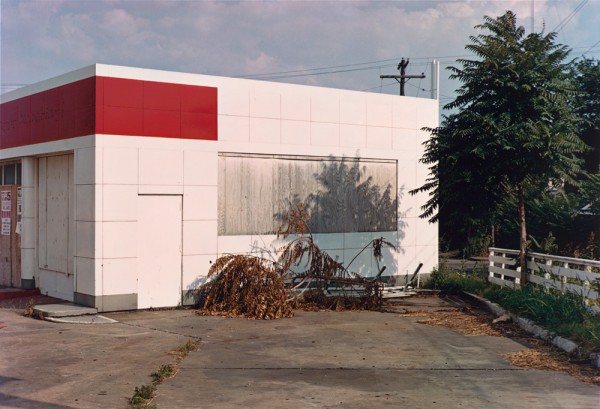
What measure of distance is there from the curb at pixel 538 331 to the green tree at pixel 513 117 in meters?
1.51

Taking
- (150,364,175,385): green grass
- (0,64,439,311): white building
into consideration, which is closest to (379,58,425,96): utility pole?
(0,64,439,311): white building

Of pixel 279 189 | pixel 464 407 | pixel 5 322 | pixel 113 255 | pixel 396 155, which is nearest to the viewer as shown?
pixel 464 407

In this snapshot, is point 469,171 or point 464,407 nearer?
point 464,407

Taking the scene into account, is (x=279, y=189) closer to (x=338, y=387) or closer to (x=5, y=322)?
(x=5, y=322)

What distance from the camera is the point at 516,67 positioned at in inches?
594

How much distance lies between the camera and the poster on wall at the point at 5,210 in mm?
17844

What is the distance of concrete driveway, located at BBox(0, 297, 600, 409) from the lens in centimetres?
788

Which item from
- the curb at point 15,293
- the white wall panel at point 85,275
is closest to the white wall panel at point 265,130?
the white wall panel at point 85,275

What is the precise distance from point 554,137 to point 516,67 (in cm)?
177

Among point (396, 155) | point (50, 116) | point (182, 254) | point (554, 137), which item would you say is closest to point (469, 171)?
point (554, 137)

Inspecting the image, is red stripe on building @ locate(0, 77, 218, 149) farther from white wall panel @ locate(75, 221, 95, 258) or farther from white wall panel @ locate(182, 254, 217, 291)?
white wall panel @ locate(182, 254, 217, 291)

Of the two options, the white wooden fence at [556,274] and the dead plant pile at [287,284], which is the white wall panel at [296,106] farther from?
the white wooden fence at [556,274]

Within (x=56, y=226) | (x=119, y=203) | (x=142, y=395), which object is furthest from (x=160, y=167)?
(x=142, y=395)

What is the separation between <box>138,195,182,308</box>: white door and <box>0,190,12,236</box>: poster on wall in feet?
17.2
